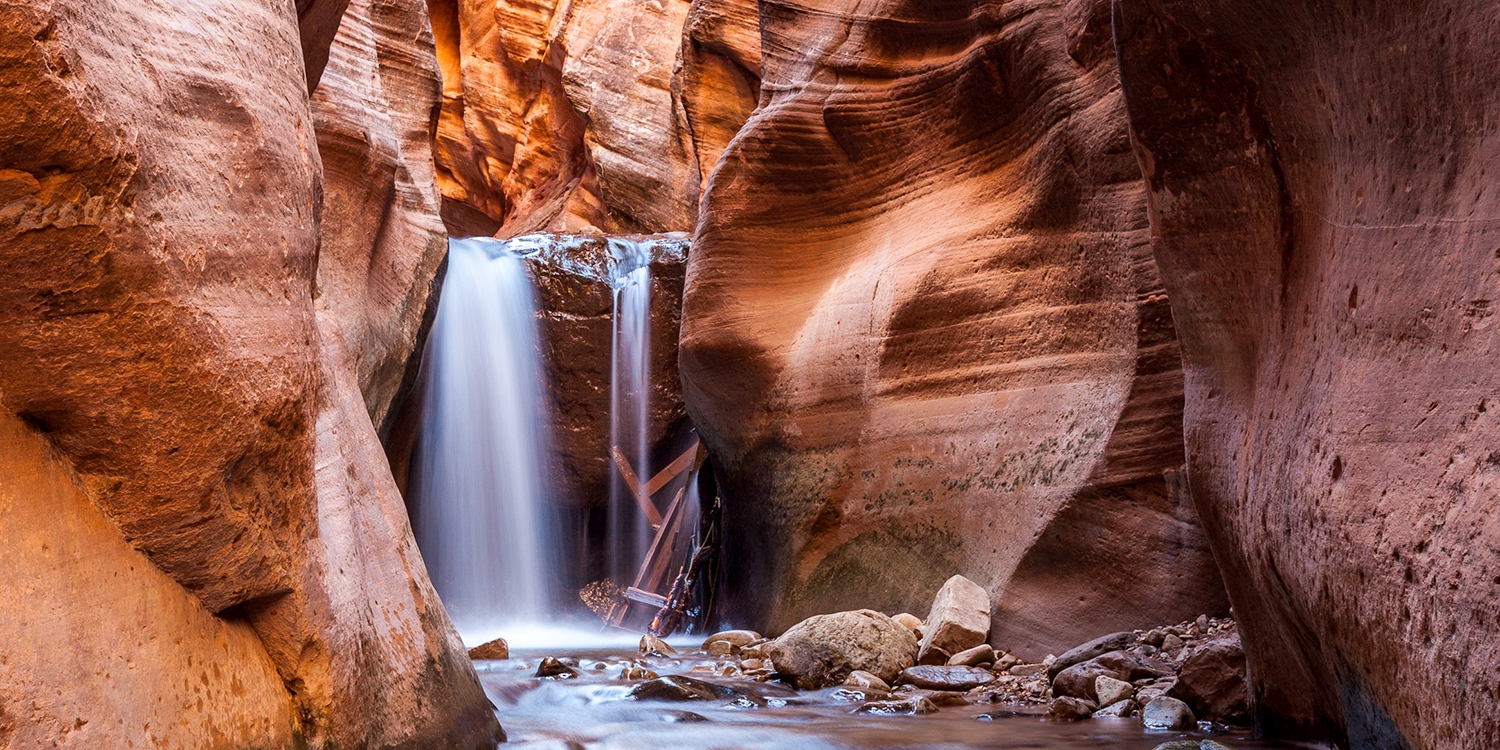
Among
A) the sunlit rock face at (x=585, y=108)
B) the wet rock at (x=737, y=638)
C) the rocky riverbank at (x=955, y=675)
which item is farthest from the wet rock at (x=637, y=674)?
the sunlit rock face at (x=585, y=108)

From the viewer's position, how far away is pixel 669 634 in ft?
34.1

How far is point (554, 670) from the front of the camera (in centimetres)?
615

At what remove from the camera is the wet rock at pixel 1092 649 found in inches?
205

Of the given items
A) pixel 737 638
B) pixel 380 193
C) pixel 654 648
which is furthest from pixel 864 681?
pixel 380 193

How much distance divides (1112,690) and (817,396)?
3.75m

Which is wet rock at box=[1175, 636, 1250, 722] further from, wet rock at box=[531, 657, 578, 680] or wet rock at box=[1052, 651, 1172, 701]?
wet rock at box=[531, 657, 578, 680]

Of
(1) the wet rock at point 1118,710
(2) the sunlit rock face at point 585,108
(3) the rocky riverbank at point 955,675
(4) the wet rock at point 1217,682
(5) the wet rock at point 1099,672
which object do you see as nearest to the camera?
(4) the wet rock at point 1217,682

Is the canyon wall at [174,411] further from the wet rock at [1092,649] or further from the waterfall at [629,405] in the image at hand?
the waterfall at [629,405]

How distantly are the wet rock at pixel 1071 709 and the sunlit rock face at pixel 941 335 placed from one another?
1143 millimetres

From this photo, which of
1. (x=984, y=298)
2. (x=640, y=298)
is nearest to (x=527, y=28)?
(x=640, y=298)

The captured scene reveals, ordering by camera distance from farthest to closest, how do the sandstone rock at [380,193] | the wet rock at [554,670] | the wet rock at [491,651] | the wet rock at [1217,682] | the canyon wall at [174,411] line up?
1. the sandstone rock at [380,193]
2. the wet rock at [491,651]
3. the wet rock at [554,670]
4. the wet rock at [1217,682]
5. the canyon wall at [174,411]

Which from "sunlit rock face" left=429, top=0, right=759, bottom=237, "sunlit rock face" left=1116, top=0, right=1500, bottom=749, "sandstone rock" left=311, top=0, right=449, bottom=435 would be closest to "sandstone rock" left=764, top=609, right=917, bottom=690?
"sunlit rock face" left=1116, top=0, right=1500, bottom=749

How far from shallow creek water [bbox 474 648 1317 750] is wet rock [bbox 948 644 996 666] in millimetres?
773

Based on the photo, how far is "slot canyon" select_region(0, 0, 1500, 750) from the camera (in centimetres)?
228
